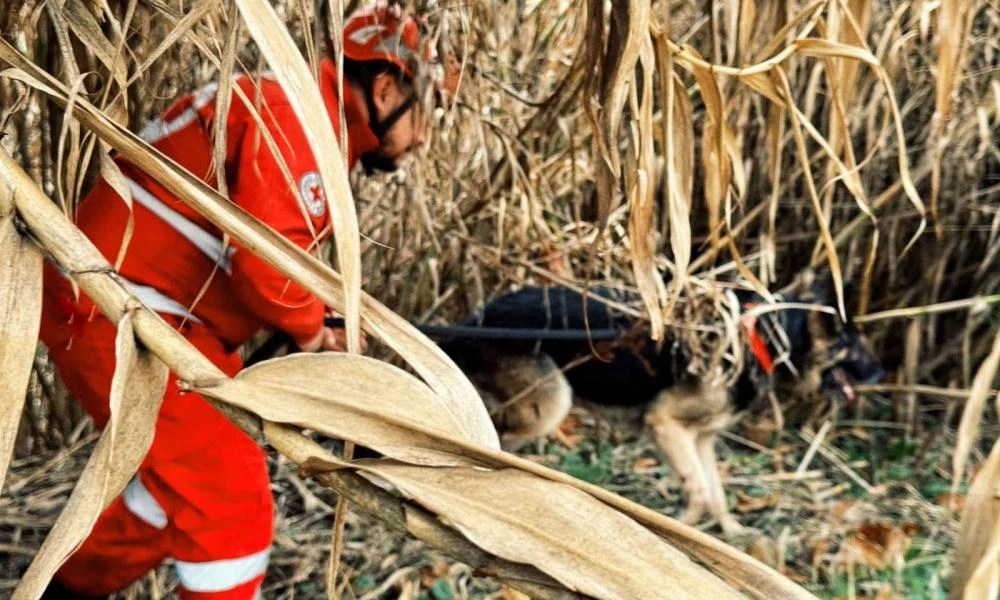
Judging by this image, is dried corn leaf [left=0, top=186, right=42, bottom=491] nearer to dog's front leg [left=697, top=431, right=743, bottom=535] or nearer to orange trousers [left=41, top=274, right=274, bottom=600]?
orange trousers [left=41, top=274, right=274, bottom=600]

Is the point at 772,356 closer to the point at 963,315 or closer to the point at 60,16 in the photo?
the point at 963,315

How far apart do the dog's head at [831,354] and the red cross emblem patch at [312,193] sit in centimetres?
230

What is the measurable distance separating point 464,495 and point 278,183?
136 cm

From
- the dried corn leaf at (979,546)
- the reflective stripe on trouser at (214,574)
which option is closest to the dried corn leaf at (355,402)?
the dried corn leaf at (979,546)

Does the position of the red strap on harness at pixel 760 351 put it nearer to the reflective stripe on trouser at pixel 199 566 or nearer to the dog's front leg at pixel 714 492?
the dog's front leg at pixel 714 492

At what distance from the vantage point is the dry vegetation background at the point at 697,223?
1440 millimetres

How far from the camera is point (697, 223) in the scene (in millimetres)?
4125

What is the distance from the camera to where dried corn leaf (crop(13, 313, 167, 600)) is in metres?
0.71

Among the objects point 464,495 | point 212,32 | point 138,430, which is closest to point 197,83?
point 212,32

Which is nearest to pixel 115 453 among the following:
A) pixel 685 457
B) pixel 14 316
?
pixel 14 316

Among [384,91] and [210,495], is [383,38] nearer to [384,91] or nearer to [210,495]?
[384,91]

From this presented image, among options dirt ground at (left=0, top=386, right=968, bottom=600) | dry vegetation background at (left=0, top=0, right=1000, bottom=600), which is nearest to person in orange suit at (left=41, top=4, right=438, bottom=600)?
dry vegetation background at (left=0, top=0, right=1000, bottom=600)

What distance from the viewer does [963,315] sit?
4.12 meters

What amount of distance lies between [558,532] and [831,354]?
132 inches
